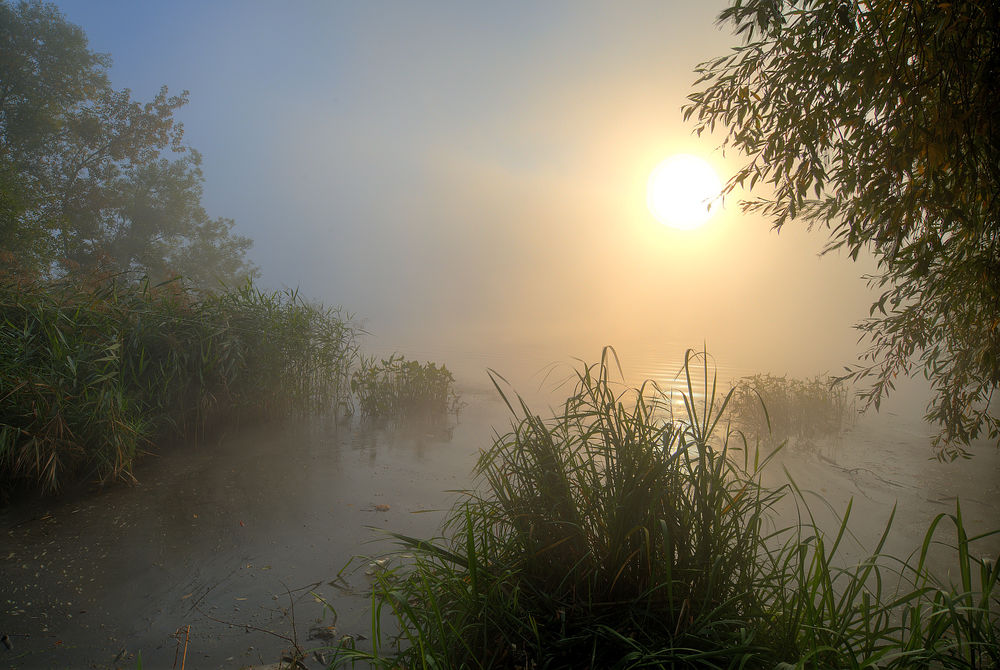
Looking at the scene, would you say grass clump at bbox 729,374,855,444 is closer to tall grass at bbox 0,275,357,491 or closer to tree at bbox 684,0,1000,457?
tree at bbox 684,0,1000,457

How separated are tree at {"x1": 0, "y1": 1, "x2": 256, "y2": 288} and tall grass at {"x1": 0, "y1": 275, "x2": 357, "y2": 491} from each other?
641 cm

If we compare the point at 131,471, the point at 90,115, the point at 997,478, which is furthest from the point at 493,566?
the point at 90,115

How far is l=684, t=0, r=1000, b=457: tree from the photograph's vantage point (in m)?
1.98

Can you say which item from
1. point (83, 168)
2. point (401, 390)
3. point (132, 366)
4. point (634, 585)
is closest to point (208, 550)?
point (132, 366)

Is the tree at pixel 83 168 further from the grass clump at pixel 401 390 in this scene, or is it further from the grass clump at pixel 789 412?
the grass clump at pixel 789 412

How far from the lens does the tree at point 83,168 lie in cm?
1242

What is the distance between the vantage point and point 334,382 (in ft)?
22.5

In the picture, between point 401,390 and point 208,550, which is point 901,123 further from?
point 401,390

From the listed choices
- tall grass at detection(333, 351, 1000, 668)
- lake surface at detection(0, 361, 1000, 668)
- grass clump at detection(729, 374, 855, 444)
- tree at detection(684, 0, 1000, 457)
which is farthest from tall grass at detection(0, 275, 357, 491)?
grass clump at detection(729, 374, 855, 444)

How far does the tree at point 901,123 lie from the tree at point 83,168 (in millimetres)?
11804

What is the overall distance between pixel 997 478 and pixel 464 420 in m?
6.29

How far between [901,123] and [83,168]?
780 inches

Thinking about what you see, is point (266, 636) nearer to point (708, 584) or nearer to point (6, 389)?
point (708, 584)

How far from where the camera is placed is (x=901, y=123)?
2145mm
